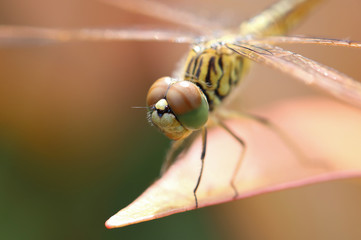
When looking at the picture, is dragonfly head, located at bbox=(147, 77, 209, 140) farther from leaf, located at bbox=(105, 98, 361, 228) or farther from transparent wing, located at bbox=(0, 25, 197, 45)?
transparent wing, located at bbox=(0, 25, 197, 45)

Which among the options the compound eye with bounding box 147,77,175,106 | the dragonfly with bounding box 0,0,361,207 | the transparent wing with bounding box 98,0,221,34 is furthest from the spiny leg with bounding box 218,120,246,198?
the transparent wing with bounding box 98,0,221,34

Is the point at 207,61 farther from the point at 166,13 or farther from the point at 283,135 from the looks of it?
the point at 166,13

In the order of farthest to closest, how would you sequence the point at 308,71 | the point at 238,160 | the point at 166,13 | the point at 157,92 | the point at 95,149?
the point at 166,13 < the point at 95,149 < the point at 238,160 < the point at 157,92 < the point at 308,71

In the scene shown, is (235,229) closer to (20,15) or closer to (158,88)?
(158,88)

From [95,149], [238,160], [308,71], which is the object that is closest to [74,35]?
[95,149]

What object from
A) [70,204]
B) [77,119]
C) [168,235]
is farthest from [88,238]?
[77,119]

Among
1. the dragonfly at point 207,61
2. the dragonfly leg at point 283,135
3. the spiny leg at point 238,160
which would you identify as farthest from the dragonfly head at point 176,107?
the dragonfly leg at point 283,135

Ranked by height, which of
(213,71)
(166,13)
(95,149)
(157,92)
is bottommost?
(95,149)
